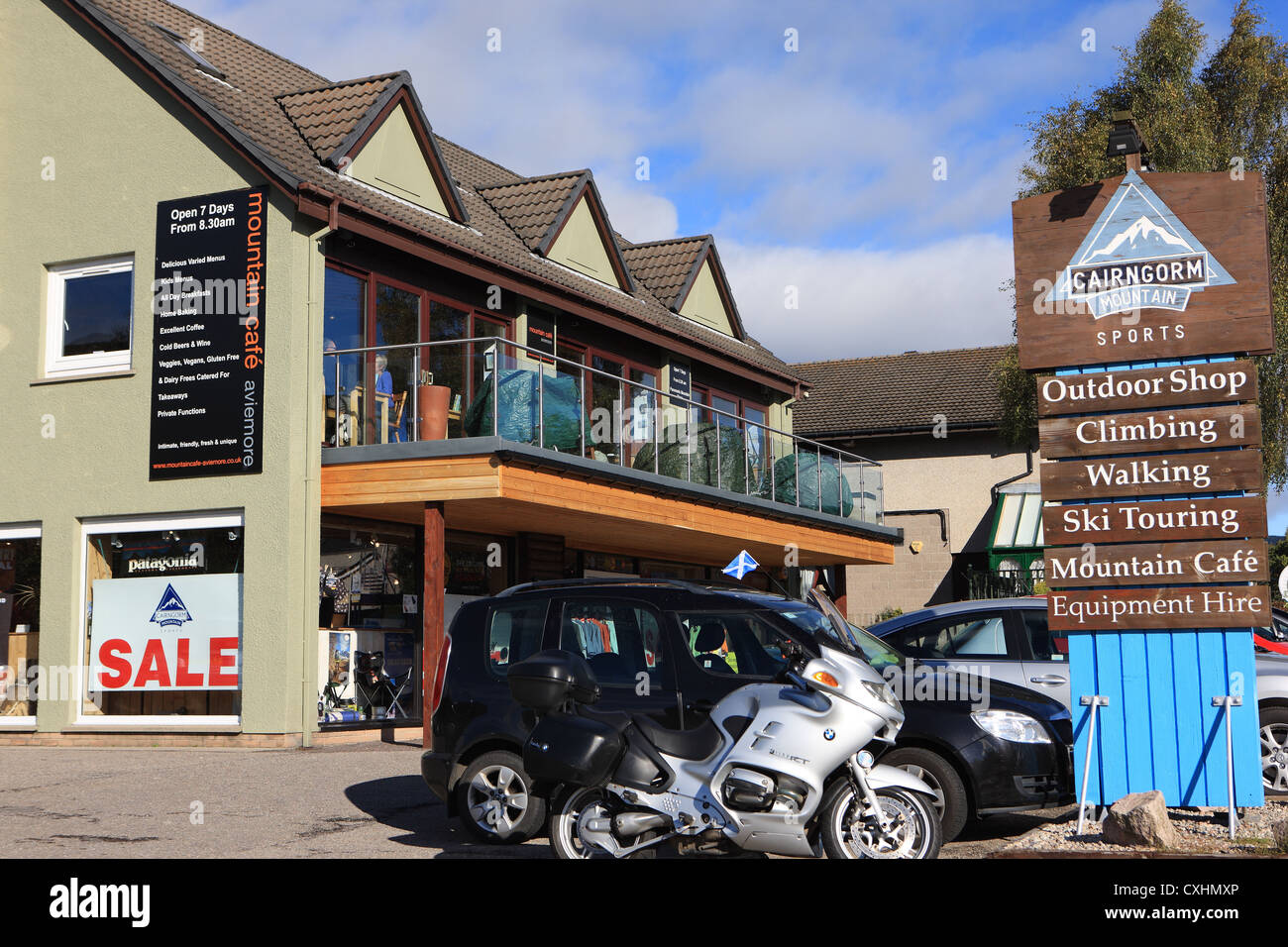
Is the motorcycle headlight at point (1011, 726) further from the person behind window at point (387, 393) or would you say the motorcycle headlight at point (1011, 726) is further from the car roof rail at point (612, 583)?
the person behind window at point (387, 393)

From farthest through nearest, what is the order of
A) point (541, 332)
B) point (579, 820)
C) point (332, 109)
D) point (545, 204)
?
1. point (545, 204)
2. point (541, 332)
3. point (332, 109)
4. point (579, 820)

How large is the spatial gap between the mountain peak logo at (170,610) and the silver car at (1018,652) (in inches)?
361

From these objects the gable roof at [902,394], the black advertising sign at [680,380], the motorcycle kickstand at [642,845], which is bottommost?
the motorcycle kickstand at [642,845]

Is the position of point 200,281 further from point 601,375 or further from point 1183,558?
point 1183,558

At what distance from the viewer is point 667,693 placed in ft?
27.8

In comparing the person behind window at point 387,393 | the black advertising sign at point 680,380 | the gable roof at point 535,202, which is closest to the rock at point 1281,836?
the person behind window at point 387,393

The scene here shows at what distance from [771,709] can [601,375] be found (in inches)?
446

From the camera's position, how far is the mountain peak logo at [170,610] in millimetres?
16531

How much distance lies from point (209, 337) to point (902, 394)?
2480 centimetres

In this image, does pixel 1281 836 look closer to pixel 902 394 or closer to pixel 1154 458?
pixel 1154 458

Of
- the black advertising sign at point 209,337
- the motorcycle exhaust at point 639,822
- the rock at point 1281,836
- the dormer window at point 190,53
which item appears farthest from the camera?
the dormer window at point 190,53

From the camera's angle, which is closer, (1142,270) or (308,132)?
(1142,270)

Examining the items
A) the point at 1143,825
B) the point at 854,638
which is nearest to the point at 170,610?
the point at 854,638

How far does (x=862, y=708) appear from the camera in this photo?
686 centimetres
